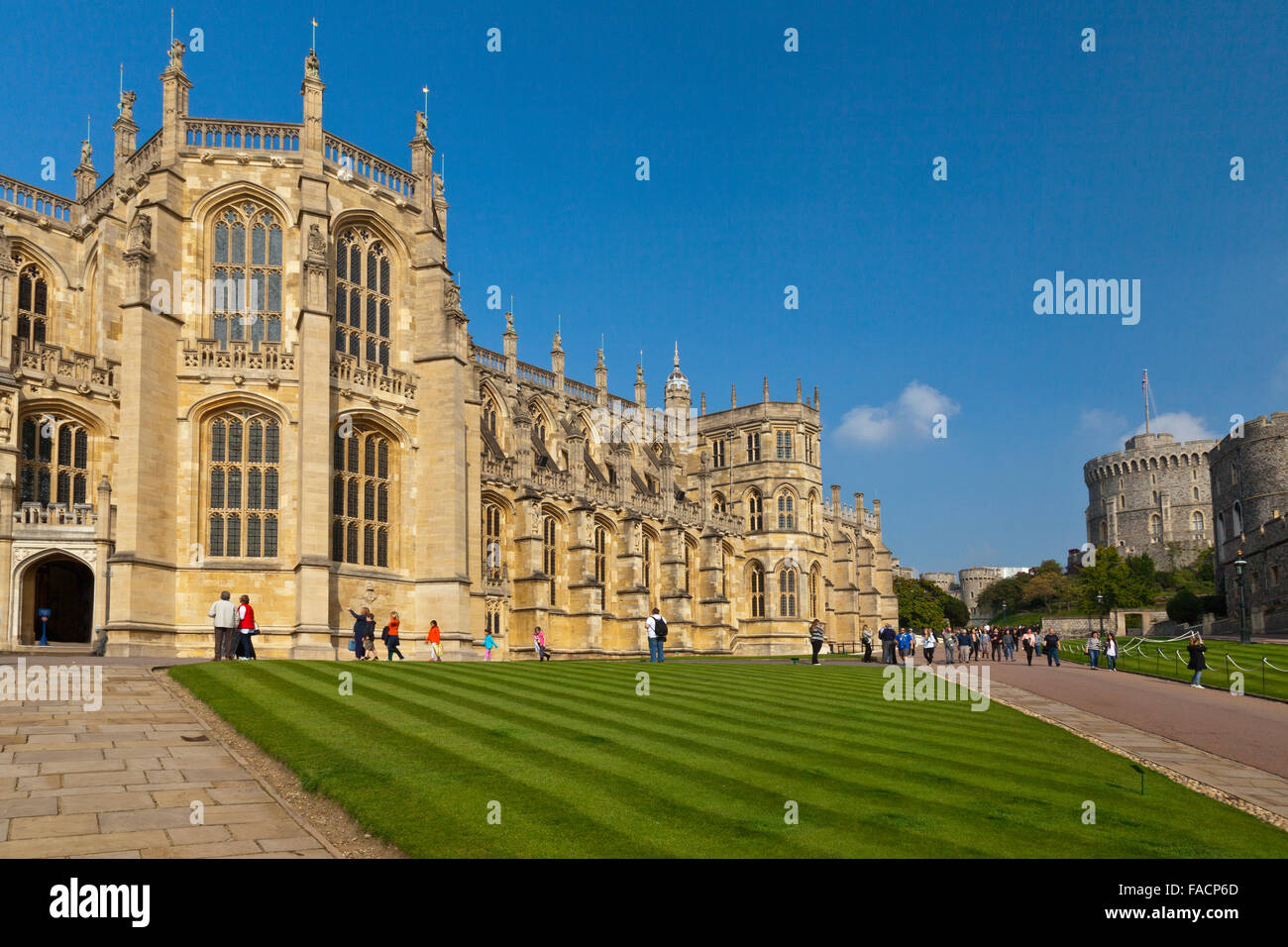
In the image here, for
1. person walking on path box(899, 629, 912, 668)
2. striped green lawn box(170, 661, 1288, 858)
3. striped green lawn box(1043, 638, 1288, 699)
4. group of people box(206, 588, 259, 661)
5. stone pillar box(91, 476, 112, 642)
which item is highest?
stone pillar box(91, 476, 112, 642)

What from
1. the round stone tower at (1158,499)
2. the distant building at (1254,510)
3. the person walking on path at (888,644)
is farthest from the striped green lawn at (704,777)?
the round stone tower at (1158,499)

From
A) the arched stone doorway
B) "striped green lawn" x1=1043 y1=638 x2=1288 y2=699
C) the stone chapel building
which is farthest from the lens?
the arched stone doorway

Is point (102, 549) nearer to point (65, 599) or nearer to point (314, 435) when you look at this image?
point (65, 599)

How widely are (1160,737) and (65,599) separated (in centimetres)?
3283

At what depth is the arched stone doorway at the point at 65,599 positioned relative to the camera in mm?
33031

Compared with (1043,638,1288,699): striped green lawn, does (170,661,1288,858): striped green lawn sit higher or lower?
higher

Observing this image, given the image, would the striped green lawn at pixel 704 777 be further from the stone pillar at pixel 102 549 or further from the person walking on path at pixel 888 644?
the person walking on path at pixel 888 644

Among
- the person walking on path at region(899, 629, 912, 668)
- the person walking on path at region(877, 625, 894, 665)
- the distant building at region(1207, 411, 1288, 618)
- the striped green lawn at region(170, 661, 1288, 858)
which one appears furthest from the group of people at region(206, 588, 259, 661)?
the distant building at region(1207, 411, 1288, 618)

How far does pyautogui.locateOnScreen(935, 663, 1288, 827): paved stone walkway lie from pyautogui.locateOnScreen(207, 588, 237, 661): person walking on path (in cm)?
1672

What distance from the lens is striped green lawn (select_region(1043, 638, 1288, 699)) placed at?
27.2 meters

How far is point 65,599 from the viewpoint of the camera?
3444 cm

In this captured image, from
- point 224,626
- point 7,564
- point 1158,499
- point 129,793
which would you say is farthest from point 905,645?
point 1158,499

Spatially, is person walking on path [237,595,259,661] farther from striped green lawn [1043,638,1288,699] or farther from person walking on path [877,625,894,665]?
striped green lawn [1043,638,1288,699]

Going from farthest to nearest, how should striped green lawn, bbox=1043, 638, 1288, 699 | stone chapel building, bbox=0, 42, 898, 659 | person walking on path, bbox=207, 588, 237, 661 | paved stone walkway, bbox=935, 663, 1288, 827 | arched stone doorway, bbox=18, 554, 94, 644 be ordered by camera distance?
arched stone doorway, bbox=18, 554, 94, 644, stone chapel building, bbox=0, 42, 898, 659, striped green lawn, bbox=1043, 638, 1288, 699, person walking on path, bbox=207, 588, 237, 661, paved stone walkway, bbox=935, 663, 1288, 827
